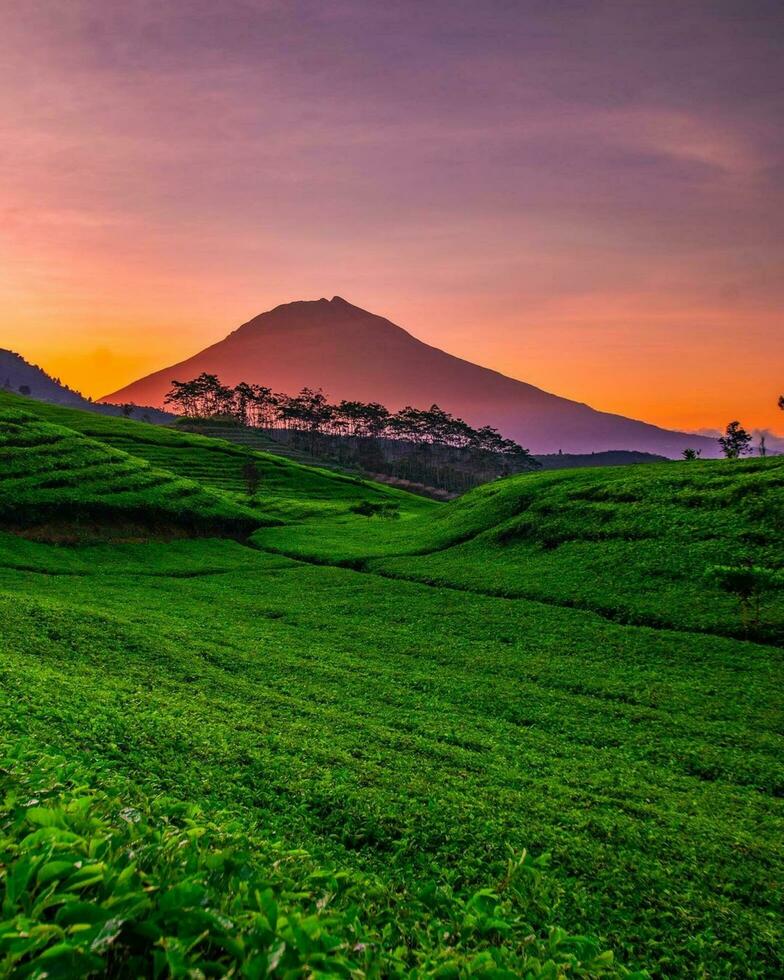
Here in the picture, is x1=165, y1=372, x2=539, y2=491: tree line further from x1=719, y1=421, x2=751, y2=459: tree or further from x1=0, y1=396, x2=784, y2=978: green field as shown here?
x1=0, y1=396, x2=784, y2=978: green field

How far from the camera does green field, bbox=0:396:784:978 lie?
9.70ft

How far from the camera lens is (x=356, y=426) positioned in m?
166

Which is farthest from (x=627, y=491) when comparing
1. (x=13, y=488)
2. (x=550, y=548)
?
(x=13, y=488)

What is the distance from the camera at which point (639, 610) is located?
21922mm

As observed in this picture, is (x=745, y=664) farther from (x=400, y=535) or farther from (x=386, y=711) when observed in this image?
(x=400, y=535)

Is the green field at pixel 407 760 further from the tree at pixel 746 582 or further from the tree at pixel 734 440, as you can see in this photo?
the tree at pixel 734 440

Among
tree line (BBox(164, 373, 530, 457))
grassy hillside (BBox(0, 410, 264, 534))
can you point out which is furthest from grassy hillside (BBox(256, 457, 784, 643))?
tree line (BBox(164, 373, 530, 457))

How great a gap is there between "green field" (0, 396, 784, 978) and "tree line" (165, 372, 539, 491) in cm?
11801

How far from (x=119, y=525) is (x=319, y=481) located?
43698 mm

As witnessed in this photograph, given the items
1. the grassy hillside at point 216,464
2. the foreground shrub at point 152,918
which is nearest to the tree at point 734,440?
the grassy hillside at point 216,464

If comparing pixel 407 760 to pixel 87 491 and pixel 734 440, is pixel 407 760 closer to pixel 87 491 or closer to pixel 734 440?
pixel 87 491

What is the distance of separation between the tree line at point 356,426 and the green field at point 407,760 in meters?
118

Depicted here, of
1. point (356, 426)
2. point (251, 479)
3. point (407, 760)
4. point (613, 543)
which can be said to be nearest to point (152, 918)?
point (407, 760)

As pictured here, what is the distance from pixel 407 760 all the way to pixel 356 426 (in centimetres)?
15754
